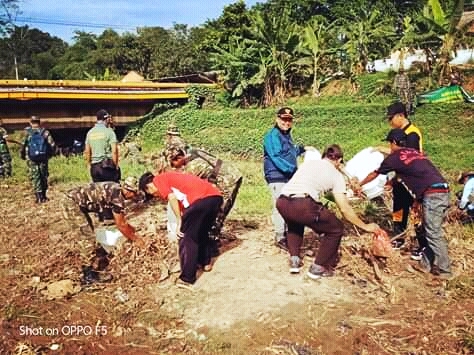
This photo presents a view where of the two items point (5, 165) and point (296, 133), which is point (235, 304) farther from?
point (296, 133)

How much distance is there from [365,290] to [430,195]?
3.89 ft

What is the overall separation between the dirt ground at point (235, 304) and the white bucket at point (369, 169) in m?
0.66

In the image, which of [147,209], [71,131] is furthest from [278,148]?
[71,131]

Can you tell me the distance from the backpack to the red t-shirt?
198 inches

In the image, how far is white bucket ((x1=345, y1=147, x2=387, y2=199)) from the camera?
606 cm

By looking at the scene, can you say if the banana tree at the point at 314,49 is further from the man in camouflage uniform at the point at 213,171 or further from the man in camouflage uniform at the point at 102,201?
the man in camouflage uniform at the point at 102,201

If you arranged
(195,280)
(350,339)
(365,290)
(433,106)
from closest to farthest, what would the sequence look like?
(350,339), (365,290), (195,280), (433,106)

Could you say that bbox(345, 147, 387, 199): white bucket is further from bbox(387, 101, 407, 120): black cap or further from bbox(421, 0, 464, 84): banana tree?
bbox(421, 0, 464, 84): banana tree

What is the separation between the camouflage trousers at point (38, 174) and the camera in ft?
31.0

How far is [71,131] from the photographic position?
826 inches

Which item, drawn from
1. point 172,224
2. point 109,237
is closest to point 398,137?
point 172,224

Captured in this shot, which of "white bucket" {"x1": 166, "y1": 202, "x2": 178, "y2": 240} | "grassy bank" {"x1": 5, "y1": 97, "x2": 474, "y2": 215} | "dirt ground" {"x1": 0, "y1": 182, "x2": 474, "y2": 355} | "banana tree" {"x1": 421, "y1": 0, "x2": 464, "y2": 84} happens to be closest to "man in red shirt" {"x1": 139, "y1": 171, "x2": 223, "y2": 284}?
"dirt ground" {"x1": 0, "y1": 182, "x2": 474, "y2": 355}

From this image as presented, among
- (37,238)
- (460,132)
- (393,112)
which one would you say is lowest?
(37,238)

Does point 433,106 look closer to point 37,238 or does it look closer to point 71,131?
point 37,238
